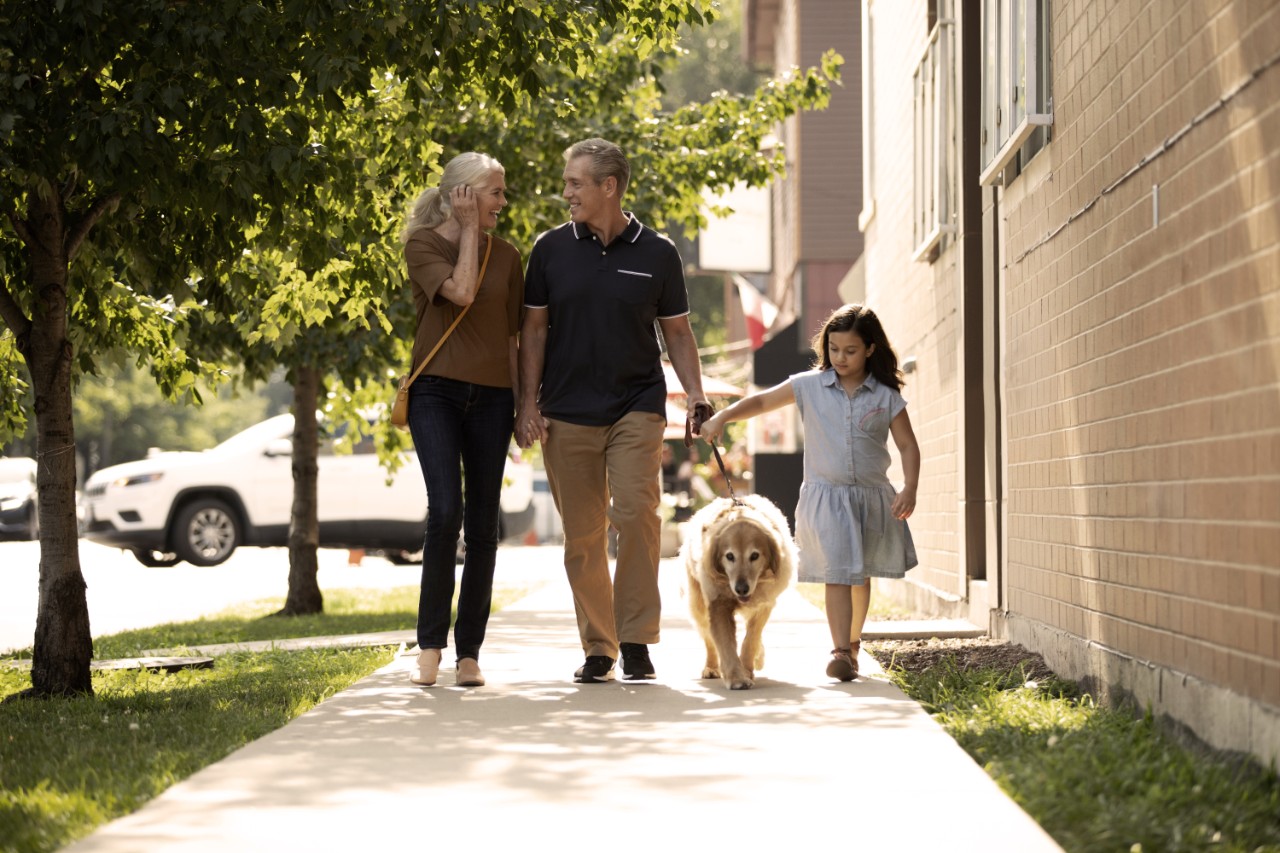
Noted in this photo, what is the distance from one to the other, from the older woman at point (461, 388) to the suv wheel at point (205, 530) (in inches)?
636

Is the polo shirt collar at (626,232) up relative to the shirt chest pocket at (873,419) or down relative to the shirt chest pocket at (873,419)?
up

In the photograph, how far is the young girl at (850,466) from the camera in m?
7.83

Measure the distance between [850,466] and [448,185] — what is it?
215 centimetres

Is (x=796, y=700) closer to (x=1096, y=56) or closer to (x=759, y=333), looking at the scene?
(x=1096, y=56)

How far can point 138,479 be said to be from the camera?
2295 centimetres

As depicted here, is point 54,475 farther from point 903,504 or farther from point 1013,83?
point 1013,83

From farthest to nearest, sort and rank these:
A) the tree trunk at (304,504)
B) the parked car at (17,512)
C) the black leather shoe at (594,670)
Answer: the parked car at (17,512)
the tree trunk at (304,504)
the black leather shoe at (594,670)

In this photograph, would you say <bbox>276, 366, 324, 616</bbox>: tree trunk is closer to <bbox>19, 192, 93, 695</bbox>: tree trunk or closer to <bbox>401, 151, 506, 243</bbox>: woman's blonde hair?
<bbox>19, 192, 93, 695</bbox>: tree trunk

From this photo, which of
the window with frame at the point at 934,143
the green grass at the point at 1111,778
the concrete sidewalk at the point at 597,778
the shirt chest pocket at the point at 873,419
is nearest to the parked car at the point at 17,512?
the window with frame at the point at 934,143

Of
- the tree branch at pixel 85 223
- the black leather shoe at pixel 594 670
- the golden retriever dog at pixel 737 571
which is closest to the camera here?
the golden retriever dog at pixel 737 571

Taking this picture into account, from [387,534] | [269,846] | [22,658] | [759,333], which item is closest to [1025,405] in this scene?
[269,846]

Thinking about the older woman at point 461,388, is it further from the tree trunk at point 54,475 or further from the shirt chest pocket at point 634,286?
the tree trunk at point 54,475

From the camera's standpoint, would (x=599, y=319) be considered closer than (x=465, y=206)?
No

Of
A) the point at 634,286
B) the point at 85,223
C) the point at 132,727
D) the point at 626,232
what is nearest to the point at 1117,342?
the point at 634,286
